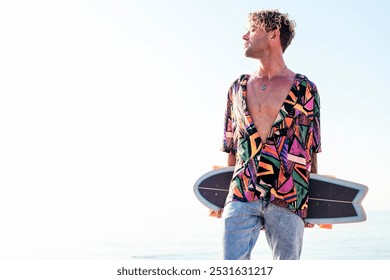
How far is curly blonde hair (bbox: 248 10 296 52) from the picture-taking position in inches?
137

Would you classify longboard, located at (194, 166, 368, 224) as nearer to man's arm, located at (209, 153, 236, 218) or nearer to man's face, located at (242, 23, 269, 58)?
man's arm, located at (209, 153, 236, 218)

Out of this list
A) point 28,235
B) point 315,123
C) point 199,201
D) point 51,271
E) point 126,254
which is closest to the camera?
point 315,123

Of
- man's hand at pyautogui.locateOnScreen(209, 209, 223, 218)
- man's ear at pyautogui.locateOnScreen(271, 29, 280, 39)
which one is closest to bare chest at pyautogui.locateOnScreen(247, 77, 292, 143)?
man's ear at pyautogui.locateOnScreen(271, 29, 280, 39)

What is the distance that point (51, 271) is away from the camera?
406cm

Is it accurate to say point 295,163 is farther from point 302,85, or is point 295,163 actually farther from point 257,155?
point 302,85

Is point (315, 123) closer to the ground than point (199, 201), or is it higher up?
higher up

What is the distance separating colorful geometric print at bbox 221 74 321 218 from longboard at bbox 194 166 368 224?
0.16 m

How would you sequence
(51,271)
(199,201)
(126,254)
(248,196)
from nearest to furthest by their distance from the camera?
(248,196)
(199,201)
(51,271)
(126,254)

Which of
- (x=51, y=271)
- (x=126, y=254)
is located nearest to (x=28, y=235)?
(x=126, y=254)

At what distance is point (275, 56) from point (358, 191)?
3.26ft

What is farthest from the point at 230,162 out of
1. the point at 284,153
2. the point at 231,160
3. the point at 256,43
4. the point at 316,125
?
the point at 256,43

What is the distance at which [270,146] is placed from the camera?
131 inches

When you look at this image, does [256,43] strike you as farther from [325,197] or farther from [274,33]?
[325,197]

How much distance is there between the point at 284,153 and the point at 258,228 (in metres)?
0.46
